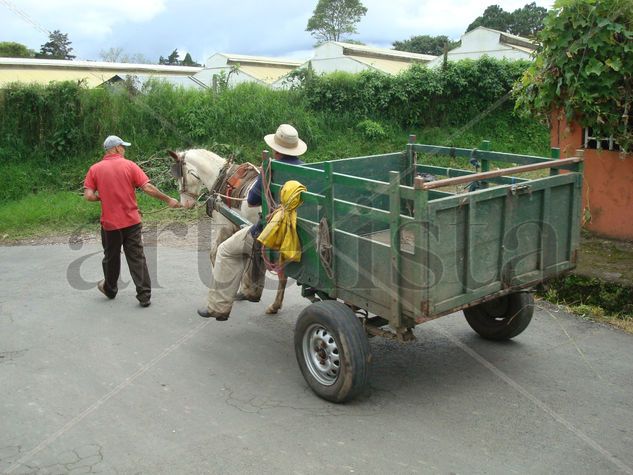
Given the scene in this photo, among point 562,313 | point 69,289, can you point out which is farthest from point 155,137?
point 562,313

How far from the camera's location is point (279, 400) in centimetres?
492

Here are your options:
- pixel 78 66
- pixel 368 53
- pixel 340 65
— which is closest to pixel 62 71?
pixel 78 66

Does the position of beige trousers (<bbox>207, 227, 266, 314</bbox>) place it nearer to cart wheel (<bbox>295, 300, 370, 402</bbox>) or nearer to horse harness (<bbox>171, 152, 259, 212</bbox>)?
horse harness (<bbox>171, 152, 259, 212</bbox>)

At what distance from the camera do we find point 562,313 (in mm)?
6641

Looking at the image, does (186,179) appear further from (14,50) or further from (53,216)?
(14,50)

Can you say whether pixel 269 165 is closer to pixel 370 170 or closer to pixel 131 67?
pixel 370 170

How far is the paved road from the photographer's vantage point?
4086 mm

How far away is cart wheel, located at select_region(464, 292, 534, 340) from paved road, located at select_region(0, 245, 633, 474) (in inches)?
5.1

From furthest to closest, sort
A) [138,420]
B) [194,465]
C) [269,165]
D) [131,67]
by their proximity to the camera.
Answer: [131,67], [269,165], [138,420], [194,465]

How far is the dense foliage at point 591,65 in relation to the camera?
7668 mm

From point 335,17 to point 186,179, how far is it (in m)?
52.7

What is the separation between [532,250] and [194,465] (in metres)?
2.88

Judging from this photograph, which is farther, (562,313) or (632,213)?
(632,213)

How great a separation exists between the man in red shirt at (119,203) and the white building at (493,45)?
1594 centimetres
